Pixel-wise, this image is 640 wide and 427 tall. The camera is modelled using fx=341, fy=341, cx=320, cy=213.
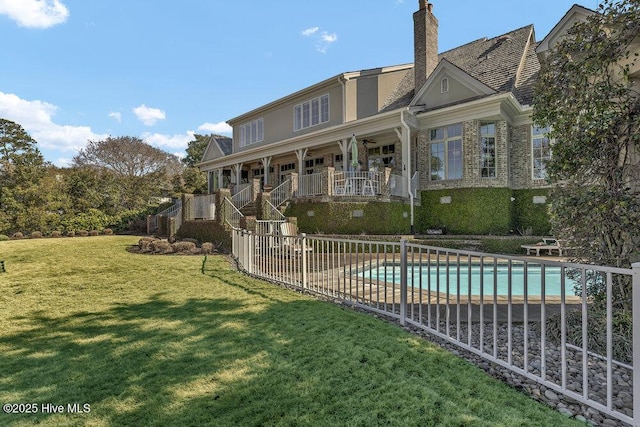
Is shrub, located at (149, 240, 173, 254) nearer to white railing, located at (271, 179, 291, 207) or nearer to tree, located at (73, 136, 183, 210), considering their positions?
white railing, located at (271, 179, 291, 207)

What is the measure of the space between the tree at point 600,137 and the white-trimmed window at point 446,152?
1131 centimetres

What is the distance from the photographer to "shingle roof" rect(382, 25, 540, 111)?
15.4m

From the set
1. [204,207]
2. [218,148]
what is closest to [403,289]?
[204,207]

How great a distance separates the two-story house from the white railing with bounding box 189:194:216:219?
389 centimetres

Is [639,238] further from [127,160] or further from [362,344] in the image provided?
[127,160]

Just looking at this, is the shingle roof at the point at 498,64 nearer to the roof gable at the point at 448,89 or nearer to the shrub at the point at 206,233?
the roof gable at the point at 448,89

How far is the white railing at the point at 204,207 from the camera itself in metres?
15.5

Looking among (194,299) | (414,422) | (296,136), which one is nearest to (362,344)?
(414,422)

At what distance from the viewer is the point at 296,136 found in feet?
69.2

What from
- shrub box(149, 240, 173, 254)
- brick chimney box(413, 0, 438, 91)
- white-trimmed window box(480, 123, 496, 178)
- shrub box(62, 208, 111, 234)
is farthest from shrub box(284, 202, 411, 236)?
shrub box(62, 208, 111, 234)

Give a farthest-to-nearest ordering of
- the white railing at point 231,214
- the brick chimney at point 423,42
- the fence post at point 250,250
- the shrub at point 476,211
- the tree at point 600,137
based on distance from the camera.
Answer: the brick chimney at point 423,42
the shrub at point 476,211
the white railing at point 231,214
the fence post at point 250,250
the tree at point 600,137

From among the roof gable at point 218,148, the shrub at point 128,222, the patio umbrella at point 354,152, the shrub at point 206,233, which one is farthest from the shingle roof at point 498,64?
the shrub at point 128,222

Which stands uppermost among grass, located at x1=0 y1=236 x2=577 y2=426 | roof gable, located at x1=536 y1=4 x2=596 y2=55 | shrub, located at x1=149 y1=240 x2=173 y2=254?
roof gable, located at x1=536 y1=4 x2=596 y2=55

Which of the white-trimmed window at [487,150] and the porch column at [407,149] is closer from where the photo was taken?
the white-trimmed window at [487,150]
